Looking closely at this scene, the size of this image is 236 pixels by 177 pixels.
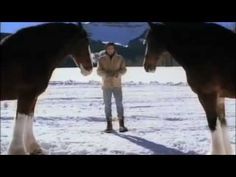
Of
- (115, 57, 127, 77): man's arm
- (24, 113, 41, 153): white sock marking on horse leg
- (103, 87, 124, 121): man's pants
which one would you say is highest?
(115, 57, 127, 77): man's arm

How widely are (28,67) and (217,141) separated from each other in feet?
5.64

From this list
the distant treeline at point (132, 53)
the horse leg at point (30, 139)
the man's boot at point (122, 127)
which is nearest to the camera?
the horse leg at point (30, 139)

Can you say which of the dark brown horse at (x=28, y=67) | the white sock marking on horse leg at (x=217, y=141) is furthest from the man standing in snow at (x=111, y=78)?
the white sock marking on horse leg at (x=217, y=141)

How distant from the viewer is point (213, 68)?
3.69 m

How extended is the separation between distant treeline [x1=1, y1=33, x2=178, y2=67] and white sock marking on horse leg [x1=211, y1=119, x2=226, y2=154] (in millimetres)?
711

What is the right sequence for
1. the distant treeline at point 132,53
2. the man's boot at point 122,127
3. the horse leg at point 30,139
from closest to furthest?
1. the horse leg at point 30,139
2. the distant treeline at point 132,53
3. the man's boot at point 122,127

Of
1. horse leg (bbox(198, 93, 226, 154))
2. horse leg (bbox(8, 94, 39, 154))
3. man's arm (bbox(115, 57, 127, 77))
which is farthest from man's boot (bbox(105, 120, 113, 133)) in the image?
horse leg (bbox(198, 93, 226, 154))

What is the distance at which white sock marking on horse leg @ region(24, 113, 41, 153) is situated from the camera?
3.79 m

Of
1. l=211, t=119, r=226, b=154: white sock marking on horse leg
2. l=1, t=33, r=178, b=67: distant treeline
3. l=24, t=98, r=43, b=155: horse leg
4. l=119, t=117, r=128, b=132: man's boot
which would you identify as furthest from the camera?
l=119, t=117, r=128, b=132: man's boot

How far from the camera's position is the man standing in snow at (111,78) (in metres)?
3.99

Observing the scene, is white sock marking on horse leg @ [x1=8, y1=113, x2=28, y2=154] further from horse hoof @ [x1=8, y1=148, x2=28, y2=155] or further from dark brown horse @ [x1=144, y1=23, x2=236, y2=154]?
dark brown horse @ [x1=144, y1=23, x2=236, y2=154]

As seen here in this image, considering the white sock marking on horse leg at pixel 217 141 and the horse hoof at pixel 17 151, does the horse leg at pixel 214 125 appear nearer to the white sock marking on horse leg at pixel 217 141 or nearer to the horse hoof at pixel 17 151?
the white sock marking on horse leg at pixel 217 141
